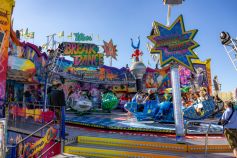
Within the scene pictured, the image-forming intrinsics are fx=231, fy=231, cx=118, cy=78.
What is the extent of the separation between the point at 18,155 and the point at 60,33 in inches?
924

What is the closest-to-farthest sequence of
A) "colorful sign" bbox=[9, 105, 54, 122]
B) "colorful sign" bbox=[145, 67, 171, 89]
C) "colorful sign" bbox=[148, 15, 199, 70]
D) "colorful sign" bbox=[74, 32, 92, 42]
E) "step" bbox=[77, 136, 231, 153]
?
"step" bbox=[77, 136, 231, 153] → "colorful sign" bbox=[9, 105, 54, 122] → "colorful sign" bbox=[148, 15, 199, 70] → "colorful sign" bbox=[145, 67, 171, 89] → "colorful sign" bbox=[74, 32, 92, 42]

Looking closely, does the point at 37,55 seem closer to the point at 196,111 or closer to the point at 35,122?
the point at 35,122

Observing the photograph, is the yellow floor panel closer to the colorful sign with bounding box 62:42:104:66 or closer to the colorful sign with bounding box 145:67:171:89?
the colorful sign with bounding box 62:42:104:66

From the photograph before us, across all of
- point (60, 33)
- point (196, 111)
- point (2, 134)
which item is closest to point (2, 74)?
point (2, 134)

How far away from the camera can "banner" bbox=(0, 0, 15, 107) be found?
33.0 ft

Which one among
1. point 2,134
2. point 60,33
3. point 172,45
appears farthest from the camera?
point 60,33

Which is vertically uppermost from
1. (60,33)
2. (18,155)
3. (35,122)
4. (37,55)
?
(60,33)

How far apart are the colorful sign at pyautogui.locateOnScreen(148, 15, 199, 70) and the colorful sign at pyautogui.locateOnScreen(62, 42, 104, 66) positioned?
1930cm

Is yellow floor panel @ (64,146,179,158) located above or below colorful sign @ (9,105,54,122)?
below

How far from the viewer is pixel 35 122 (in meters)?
9.23

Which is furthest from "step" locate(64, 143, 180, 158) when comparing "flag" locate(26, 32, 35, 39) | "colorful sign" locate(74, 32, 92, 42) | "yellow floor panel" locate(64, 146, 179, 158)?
"colorful sign" locate(74, 32, 92, 42)

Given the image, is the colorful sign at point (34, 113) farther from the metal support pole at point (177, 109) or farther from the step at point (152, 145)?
the metal support pole at point (177, 109)

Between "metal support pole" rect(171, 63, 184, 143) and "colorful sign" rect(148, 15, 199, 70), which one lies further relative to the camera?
"colorful sign" rect(148, 15, 199, 70)

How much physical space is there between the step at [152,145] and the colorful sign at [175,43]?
274cm
